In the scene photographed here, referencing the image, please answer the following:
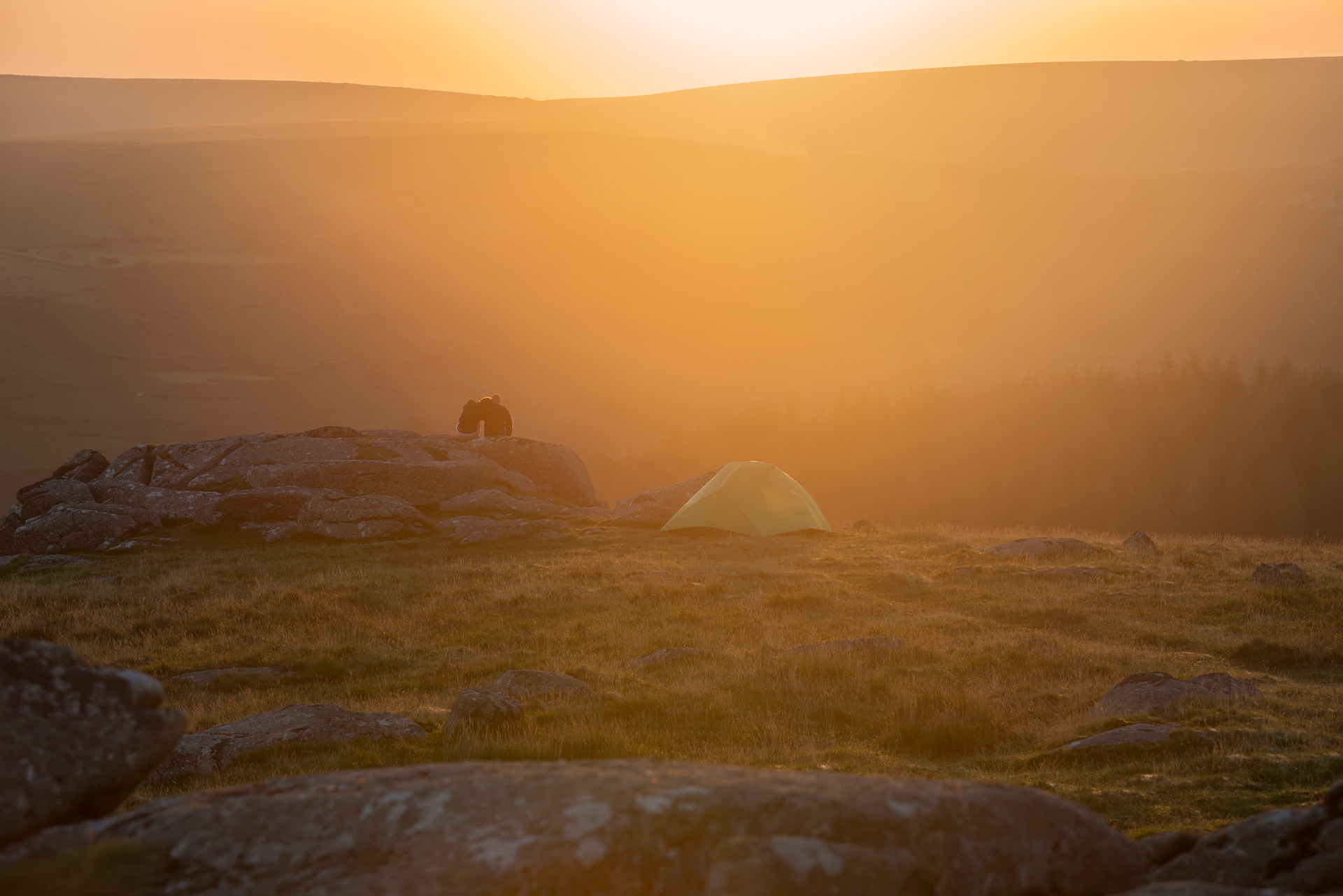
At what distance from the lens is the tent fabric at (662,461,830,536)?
2469cm

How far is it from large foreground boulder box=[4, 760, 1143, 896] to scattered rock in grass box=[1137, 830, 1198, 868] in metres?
0.19

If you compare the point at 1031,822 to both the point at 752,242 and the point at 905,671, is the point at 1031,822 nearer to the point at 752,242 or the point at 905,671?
the point at 905,671

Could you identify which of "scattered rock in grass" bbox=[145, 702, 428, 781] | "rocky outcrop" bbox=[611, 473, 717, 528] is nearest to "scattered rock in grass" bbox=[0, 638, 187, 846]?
"scattered rock in grass" bbox=[145, 702, 428, 781]

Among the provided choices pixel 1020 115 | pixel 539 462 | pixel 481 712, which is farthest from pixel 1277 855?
pixel 1020 115

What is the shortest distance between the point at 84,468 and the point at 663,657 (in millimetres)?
23237

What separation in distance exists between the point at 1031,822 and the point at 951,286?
111 m

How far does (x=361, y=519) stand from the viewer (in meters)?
23.8

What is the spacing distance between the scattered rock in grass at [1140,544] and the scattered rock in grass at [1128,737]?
43.7ft

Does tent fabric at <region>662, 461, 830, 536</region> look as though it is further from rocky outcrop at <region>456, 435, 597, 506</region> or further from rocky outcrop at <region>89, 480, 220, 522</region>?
rocky outcrop at <region>89, 480, 220, 522</region>

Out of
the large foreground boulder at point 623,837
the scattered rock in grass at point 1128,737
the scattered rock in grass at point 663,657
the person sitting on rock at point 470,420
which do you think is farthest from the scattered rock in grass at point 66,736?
the person sitting on rock at point 470,420

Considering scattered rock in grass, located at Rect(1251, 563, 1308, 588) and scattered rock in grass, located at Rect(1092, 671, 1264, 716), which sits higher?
scattered rock in grass, located at Rect(1251, 563, 1308, 588)

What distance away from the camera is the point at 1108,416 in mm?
43625

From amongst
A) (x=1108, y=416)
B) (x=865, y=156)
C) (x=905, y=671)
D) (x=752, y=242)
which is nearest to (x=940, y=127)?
(x=865, y=156)

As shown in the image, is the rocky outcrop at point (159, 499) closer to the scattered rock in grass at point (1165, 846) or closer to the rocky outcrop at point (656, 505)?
the rocky outcrop at point (656, 505)
